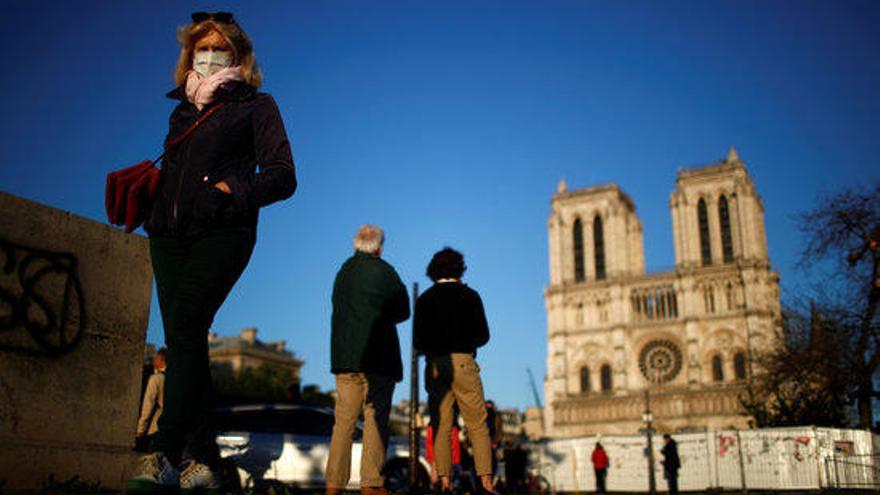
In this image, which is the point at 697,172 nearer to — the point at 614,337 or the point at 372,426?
the point at 614,337

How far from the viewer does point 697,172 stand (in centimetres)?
5994

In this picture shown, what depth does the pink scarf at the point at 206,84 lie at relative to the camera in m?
3.19

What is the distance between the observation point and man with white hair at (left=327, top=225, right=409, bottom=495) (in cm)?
504

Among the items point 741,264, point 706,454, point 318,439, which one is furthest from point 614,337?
point 318,439

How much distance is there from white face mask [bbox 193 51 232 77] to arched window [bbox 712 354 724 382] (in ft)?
184

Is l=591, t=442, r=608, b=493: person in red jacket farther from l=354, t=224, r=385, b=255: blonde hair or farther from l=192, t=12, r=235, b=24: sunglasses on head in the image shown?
l=192, t=12, r=235, b=24: sunglasses on head

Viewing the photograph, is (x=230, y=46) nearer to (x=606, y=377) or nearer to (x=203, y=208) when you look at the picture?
(x=203, y=208)

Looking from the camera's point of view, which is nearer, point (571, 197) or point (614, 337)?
point (614, 337)

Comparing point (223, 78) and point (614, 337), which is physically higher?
point (614, 337)

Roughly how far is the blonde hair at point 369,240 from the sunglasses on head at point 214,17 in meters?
2.44

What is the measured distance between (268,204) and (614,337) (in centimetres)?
5680

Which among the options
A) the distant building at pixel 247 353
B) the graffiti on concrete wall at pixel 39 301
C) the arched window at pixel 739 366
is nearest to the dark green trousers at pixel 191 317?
the graffiti on concrete wall at pixel 39 301

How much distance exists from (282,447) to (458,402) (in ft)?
15.8

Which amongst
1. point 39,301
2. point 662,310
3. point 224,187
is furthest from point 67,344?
point 662,310
